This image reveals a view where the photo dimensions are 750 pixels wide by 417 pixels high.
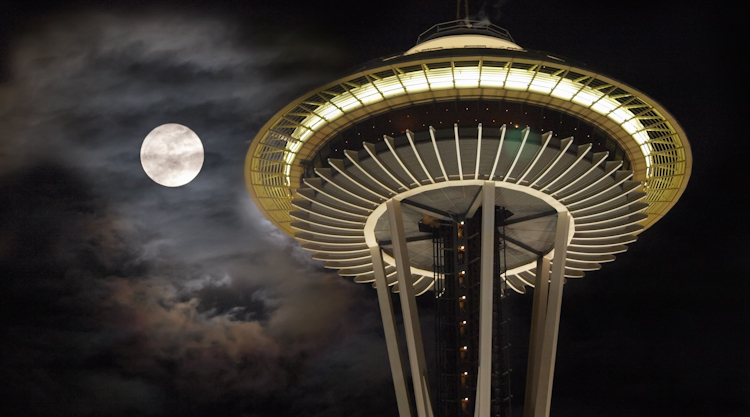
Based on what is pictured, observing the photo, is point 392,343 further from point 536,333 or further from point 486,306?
point 536,333

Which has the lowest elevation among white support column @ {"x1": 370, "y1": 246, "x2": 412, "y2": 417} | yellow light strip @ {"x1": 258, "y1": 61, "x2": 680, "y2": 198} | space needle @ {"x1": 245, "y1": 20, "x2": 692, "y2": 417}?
white support column @ {"x1": 370, "y1": 246, "x2": 412, "y2": 417}

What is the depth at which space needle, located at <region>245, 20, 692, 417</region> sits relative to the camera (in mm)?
28188

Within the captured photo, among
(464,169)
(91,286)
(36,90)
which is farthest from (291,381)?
(464,169)

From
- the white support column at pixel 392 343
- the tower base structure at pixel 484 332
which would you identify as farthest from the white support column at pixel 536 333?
the white support column at pixel 392 343

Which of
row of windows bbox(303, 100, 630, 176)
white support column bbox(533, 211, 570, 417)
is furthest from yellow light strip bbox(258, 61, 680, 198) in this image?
white support column bbox(533, 211, 570, 417)

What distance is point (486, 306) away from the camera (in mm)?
29047

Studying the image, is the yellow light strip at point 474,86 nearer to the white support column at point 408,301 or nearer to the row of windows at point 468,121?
the row of windows at point 468,121

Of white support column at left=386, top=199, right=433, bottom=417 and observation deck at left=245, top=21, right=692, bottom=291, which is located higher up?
observation deck at left=245, top=21, right=692, bottom=291

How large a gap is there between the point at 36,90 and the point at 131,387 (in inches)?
626

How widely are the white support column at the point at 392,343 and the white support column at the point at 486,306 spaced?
2.94 meters

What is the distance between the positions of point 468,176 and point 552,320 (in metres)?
6.30

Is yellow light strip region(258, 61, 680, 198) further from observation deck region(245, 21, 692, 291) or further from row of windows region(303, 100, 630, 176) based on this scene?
row of windows region(303, 100, 630, 176)

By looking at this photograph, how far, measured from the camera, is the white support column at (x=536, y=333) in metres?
31.2

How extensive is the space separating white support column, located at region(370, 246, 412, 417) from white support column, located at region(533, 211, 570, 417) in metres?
4.52
